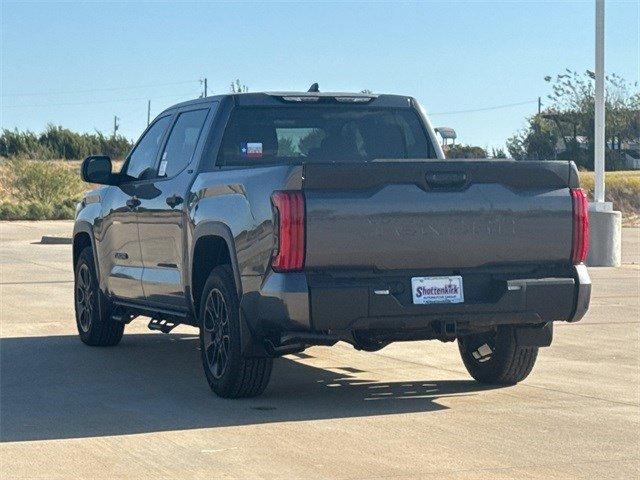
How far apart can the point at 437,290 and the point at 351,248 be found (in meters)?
0.65

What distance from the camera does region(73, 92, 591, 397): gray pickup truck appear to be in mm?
8539

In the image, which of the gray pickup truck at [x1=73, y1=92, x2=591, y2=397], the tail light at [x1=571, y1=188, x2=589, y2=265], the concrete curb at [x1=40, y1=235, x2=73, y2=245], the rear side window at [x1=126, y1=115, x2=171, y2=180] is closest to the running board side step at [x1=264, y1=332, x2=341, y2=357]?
the gray pickup truck at [x1=73, y1=92, x2=591, y2=397]

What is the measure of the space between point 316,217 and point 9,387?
2.99 meters

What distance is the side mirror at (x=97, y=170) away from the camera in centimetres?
1173

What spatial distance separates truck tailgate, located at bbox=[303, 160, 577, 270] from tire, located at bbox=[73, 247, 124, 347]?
421 cm

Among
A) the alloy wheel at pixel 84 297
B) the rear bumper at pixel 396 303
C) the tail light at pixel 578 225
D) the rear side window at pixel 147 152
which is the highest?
the rear side window at pixel 147 152

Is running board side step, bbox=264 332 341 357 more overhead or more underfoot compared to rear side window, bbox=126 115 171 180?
more underfoot

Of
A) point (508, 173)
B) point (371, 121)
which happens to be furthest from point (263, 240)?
point (371, 121)

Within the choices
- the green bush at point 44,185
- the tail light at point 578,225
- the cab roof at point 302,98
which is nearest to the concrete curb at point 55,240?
the cab roof at point 302,98

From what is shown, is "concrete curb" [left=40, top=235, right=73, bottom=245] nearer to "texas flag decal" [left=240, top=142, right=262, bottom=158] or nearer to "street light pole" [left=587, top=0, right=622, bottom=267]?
"street light pole" [left=587, top=0, right=622, bottom=267]

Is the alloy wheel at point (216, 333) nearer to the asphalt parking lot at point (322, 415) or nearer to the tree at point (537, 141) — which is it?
the asphalt parking lot at point (322, 415)

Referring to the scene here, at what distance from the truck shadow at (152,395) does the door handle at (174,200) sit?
132 centimetres

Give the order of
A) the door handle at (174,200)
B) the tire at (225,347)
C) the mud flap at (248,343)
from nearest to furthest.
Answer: the mud flap at (248,343)
the tire at (225,347)
the door handle at (174,200)

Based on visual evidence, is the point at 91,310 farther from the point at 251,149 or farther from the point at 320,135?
the point at 320,135
